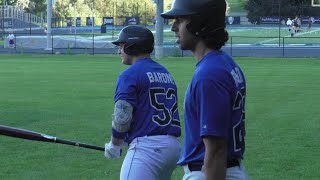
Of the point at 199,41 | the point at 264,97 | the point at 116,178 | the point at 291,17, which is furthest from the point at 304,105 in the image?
the point at 291,17

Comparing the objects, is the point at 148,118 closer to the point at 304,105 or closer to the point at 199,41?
the point at 199,41

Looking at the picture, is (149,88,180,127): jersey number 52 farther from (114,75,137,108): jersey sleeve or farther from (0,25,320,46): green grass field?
(0,25,320,46): green grass field

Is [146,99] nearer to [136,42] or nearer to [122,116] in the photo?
[122,116]

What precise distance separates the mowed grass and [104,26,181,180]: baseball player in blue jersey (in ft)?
13.2

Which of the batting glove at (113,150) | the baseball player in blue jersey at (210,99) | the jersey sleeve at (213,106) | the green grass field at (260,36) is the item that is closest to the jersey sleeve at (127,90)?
the batting glove at (113,150)

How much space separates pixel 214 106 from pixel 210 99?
5 centimetres

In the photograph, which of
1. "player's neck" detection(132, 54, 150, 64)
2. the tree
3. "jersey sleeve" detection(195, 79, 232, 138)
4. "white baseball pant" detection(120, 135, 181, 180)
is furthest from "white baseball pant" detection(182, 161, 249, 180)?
the tree

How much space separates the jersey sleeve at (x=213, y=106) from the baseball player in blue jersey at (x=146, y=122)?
1.59 m

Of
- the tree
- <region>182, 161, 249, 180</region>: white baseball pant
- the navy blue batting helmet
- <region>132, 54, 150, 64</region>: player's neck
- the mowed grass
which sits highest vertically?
the tree

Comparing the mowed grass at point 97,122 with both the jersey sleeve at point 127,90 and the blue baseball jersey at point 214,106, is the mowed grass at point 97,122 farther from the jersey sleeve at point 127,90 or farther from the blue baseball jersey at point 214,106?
the blue baseball jersey at point 214,106

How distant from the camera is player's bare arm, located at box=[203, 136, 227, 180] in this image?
152 inches

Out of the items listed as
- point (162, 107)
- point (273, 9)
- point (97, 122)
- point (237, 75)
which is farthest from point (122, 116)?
point (273, 9)

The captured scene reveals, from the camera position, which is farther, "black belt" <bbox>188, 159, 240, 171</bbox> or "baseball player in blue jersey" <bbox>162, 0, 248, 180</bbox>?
"black belt" <bbox>188, 159, 240, 171</bbox>

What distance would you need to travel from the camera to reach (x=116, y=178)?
945 centimetres
